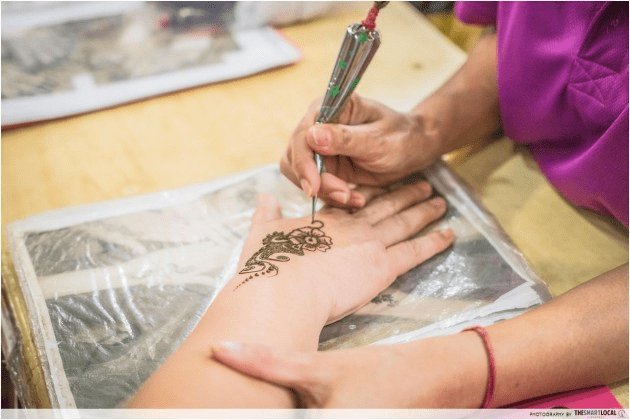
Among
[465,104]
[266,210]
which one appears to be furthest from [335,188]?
[465,104]

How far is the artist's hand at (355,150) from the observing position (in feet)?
2.75

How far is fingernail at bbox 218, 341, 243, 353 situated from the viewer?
1.94 ft

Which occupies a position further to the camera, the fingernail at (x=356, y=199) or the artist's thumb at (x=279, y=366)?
the fingernail at (x=356, y=199)

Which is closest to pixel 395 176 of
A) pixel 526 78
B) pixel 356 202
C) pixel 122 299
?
pixel 356 202

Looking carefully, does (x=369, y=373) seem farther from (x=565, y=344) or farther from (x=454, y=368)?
(x=565, y=344)

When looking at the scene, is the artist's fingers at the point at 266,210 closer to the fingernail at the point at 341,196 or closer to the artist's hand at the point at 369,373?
the fingernail at the point at 341,196

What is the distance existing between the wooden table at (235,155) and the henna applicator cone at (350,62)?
0.31 m

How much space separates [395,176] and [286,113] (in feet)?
1.15

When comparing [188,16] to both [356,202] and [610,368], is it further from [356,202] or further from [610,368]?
[610,368]

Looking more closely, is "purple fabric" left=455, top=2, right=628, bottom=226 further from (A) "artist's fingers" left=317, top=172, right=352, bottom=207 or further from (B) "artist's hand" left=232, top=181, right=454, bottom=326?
(A) "artist's fingers" left=317, top=172, right=352, bottom=207

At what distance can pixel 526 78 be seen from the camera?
907mm

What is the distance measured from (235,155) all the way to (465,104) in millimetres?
456

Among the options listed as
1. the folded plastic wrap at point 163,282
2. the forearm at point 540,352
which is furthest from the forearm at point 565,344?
the folded plastic wrap at point 163,282

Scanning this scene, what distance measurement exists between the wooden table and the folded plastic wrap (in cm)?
6
